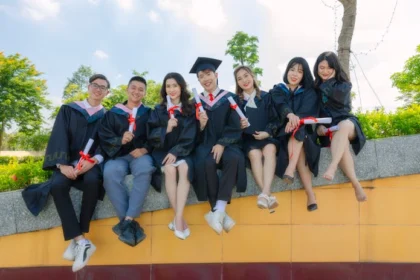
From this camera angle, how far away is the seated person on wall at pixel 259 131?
139 inches

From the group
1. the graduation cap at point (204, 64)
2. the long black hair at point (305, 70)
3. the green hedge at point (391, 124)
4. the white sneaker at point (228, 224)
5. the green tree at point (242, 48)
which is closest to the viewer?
the white sneaker at point (228, 224)

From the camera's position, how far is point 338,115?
3.76m

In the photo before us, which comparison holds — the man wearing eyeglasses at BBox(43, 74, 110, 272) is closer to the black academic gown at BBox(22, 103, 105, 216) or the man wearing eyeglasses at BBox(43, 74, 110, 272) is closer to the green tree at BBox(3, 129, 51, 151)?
the black academic gown at BBox(22, 103, 105, 216)

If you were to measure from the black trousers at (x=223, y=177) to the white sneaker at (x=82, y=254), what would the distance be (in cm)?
116

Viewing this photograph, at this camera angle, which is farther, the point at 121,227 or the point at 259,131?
the point at 259,131

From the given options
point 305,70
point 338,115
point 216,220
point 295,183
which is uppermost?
point 305,70

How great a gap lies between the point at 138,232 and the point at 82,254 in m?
0.53

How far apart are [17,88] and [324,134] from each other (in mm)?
24748

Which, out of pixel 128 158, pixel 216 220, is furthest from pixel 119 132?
pixel 216 220

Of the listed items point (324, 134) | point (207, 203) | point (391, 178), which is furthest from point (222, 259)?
point (391, 178)

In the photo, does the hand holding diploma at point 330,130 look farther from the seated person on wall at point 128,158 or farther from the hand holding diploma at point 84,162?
the hand holding diploma at point 84,162

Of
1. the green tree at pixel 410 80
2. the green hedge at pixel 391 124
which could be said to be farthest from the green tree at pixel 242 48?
the green hedge at pixel 391 124

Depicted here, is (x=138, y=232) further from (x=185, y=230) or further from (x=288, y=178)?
(x=288, y=178)

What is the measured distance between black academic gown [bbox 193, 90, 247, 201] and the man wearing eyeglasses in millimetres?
928
